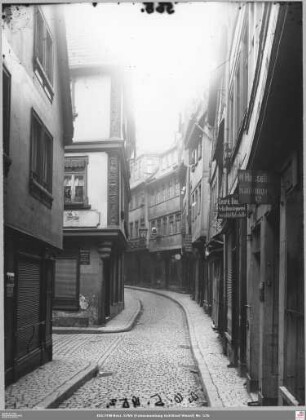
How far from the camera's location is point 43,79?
1025 centimetres

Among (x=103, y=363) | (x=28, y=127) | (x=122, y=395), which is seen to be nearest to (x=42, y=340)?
(x=103, y=363)

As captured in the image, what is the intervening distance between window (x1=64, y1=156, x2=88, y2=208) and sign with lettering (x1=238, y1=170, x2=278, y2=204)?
1205cm

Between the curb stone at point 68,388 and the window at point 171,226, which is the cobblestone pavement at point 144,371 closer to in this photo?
the curb stone at point 68,388

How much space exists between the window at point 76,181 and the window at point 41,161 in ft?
24.3

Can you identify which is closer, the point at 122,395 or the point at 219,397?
the point at 122,395

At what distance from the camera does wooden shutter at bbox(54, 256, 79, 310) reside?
730 inches

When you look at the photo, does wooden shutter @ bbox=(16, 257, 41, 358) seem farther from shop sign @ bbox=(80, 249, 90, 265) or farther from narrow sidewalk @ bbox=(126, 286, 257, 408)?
shop sign @ bbox=(80, 249, 90, 265)

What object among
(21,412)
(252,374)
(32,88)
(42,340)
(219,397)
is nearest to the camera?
(21,412)

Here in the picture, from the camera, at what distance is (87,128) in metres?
18.9

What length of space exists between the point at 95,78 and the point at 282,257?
13499mm

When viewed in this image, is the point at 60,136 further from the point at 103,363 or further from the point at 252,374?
the point at 252,374

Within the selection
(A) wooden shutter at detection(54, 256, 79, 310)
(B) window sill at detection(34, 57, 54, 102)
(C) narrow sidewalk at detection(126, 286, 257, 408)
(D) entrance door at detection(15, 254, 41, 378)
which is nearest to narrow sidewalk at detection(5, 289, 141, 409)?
(D) entrance door at detection(15, 254, 41, 378)

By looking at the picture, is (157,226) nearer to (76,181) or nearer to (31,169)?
(76,181)

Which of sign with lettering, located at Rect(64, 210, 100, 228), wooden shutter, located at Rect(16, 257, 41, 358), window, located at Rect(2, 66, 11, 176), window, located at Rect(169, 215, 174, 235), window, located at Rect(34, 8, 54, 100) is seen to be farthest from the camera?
window, located at Rect(169, 215, 174, 235)
